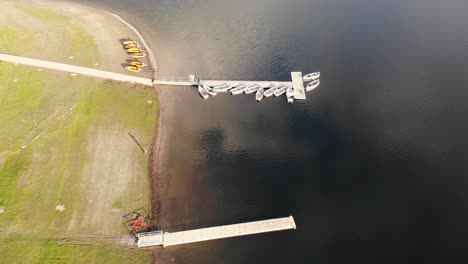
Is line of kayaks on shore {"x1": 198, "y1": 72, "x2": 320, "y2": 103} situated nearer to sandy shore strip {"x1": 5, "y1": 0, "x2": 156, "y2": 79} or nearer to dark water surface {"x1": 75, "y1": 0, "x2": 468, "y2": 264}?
dark water surface {"x1": 75, "y1": 0, "x2": 468, "y2": 264}

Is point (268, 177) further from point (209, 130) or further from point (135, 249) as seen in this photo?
point (135, 249)

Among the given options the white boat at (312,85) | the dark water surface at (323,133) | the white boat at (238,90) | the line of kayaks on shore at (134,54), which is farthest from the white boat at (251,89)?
the line of kayaks on shore at (134,54)

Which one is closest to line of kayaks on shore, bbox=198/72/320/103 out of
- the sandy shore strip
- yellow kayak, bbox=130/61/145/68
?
the sandy shore strip

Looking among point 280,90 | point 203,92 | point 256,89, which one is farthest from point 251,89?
point 203,92

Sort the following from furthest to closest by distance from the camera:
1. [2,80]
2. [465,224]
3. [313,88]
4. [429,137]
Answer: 1. [313,88]
2. [2,80]
3. [429,137]
4. [465,224]

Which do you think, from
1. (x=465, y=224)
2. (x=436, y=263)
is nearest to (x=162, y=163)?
(x=436, y=263)

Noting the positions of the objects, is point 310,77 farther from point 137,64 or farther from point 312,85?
point 137,64

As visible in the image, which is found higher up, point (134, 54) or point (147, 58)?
point (134, 54)
